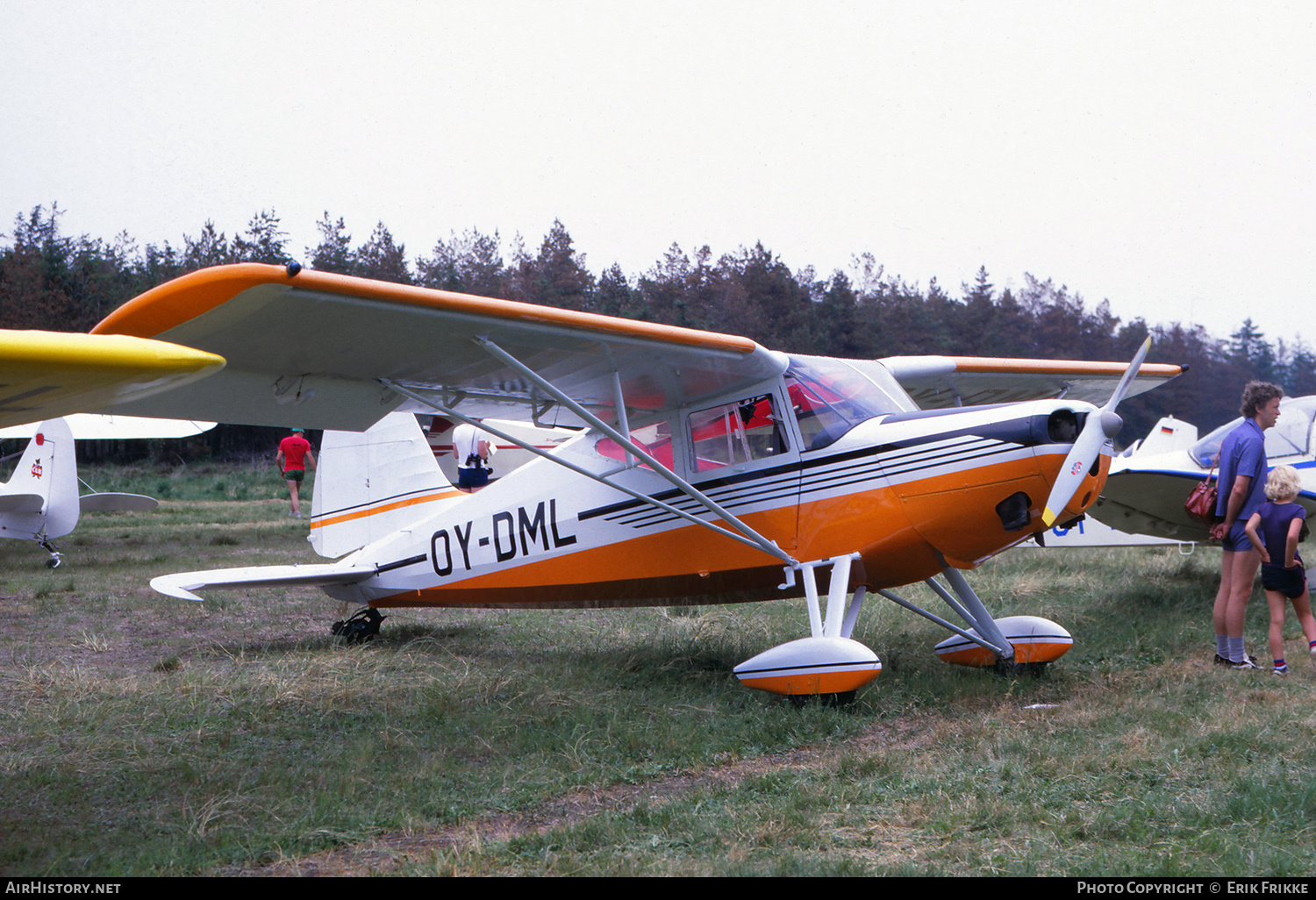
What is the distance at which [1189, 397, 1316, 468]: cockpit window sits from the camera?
8953 millimetres

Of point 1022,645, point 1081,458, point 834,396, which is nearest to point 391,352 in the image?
point 834,396

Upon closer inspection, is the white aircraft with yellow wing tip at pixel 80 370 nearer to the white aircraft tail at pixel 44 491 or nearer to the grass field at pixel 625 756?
the grass field at pixel 625 756

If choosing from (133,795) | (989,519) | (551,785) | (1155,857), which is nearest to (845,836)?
(1155,857)

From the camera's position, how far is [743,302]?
4000 cm

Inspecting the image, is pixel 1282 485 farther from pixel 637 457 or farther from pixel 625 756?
pixel 625 756

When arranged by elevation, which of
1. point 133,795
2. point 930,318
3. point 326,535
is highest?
point 930,318

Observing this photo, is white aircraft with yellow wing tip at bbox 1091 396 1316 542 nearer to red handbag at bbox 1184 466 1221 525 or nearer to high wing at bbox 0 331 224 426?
red handbag at bbox 1184 466 1221 525

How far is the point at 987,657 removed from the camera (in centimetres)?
593

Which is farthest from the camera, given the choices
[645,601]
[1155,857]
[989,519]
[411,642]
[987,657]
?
[411,642]

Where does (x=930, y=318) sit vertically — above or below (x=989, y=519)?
above

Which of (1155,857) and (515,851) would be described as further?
(515,851)

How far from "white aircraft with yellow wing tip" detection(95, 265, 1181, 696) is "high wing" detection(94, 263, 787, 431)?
0.05 feet

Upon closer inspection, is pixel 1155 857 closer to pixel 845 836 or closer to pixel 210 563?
pixel 845 836

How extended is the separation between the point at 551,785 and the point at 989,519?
2742 millimetres
